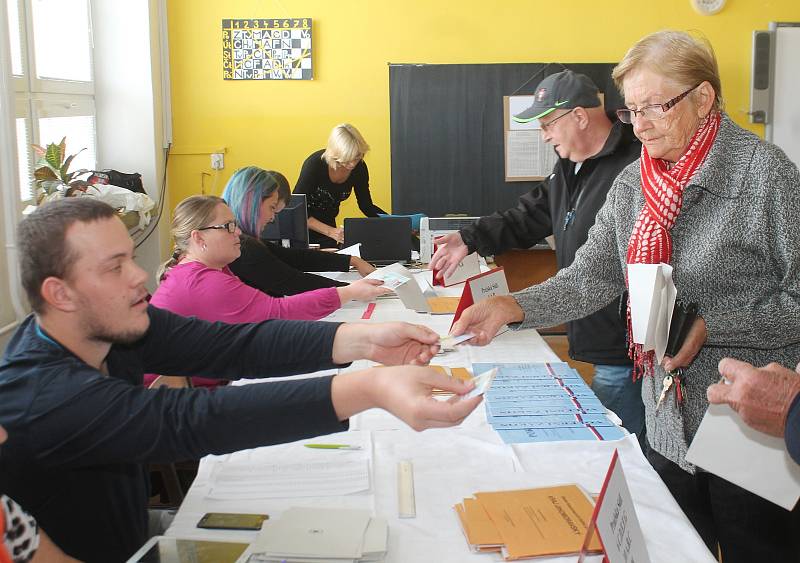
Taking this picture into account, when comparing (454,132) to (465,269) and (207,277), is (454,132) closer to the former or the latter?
(465,269)

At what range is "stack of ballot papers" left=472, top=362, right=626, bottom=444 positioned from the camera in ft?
6.51

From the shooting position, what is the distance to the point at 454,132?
6.12 metres

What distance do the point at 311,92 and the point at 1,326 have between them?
3103mm

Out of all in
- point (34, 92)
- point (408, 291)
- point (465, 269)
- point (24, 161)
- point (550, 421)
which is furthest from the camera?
point (34, 92)

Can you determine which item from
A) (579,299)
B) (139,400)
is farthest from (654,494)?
(139,400)

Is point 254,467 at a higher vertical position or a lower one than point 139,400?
lower

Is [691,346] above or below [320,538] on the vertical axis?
above

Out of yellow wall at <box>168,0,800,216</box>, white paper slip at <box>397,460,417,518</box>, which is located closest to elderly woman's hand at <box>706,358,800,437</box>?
white paper slip at <box>397,460,417,518</box>

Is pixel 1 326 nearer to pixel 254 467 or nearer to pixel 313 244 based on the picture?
pixel 313 244

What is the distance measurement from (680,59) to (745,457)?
920 mm

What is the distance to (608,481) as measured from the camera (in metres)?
1.18

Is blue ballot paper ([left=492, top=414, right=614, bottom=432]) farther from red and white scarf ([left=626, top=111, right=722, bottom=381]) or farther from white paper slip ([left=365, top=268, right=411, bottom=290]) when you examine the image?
white paper slip ([left=365, top=268, right=411, bottom=290])

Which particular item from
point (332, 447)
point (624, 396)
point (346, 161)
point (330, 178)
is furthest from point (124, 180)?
point (332, 447)

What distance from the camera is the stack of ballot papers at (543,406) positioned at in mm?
1983
